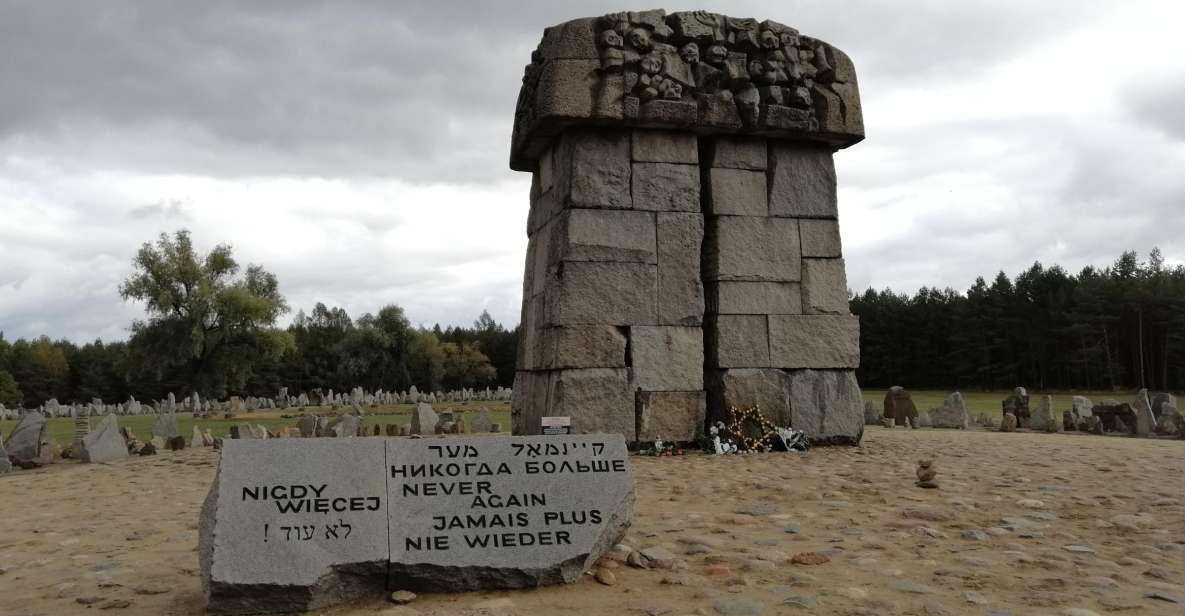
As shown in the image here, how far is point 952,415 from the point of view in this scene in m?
14.1

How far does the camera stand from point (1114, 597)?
3.90 m

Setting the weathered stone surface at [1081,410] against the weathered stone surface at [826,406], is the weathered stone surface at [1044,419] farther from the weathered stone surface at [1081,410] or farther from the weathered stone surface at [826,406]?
the weathered stone surface at [826,406]

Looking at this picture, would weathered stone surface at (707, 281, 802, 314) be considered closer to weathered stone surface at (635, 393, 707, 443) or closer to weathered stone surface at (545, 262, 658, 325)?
weathered stone surface at (545, 262, 658, 325)

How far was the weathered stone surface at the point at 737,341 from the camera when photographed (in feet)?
30.2

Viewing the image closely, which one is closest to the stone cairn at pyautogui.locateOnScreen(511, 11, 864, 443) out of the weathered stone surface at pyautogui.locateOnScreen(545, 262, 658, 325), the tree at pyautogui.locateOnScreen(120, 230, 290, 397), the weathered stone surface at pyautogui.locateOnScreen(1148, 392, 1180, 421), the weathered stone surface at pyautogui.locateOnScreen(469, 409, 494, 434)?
the weathered stone surface at pyautogui.locateOnScreen(545, 262, 658, 325)

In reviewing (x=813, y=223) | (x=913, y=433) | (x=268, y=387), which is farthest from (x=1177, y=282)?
(x=268, y=387)

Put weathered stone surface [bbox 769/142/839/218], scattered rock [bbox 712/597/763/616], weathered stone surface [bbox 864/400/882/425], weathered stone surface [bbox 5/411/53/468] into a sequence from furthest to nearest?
weathered stone surface [bbox 864/400/882/425]
weathered stone surface [bbox 5/411/53/468]
weathered stone surface [bbox 769/142/839/218]
scattered rock [bbox 712/597/763/616]

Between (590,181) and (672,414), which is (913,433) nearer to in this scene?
(672,414)

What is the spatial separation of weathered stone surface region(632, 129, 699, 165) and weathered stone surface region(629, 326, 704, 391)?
72.9 inches

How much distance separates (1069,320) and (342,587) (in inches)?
1754

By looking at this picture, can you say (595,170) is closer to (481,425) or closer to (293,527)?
(293,527)

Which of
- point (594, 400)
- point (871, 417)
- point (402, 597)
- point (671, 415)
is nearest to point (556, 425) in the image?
point (402, 597)

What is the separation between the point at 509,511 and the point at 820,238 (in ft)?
21.3

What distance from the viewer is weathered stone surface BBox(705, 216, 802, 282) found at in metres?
9.36
